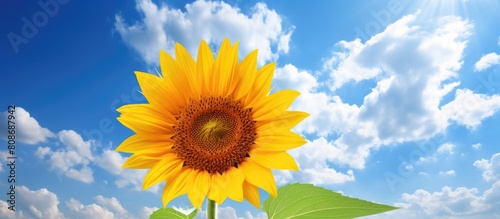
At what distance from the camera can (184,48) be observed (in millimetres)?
2643

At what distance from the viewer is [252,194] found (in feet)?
7.80

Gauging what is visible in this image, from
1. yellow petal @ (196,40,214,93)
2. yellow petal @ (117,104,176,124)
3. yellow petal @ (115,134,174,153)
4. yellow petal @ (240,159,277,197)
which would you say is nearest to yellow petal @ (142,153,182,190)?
yellow petal @ (115,134,174,153)

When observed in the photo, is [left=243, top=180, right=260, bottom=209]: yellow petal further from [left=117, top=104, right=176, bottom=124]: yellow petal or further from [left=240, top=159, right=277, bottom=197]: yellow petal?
[left=117, top=104, right=176, bottom=124]: yellow petal

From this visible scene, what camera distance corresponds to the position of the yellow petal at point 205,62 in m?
2.59

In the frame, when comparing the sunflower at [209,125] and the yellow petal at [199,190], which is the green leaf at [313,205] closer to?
the sunflower at [209,125]

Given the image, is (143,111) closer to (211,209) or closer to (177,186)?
(177,186)

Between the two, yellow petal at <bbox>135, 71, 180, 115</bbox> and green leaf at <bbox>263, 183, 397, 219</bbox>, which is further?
yellow petal at <bbox>135, 71, 180, 115</bbox>

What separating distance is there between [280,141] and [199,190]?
509mm

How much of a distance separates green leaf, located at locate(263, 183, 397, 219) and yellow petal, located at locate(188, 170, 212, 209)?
34cm

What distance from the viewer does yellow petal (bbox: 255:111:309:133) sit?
95.0 inches

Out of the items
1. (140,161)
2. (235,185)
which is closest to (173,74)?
(140,161)

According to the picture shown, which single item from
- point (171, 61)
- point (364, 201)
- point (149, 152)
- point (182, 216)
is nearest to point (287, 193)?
point (364, 201)

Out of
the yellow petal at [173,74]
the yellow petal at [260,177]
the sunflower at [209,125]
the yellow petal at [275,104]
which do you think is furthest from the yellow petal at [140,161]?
the yellow petal at [275,104]

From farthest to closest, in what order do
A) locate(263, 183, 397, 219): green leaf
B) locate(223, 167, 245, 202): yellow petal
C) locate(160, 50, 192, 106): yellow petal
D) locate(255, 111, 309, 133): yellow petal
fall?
locate(160, 50, 192, 106): yellow petal
locate(255, 111, 309, 133): yellow petal
locate(223, 167, 245, 202): yellow petal
locate(263, 183, 397, 219): green leaf
